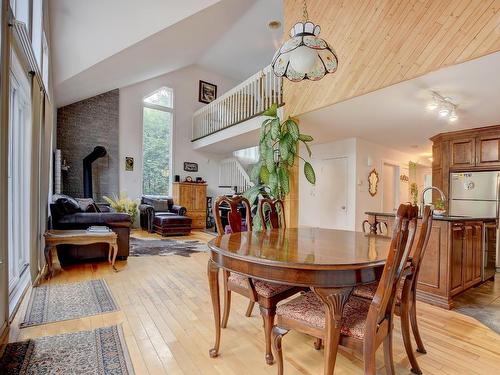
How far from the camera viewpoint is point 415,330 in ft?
6.33

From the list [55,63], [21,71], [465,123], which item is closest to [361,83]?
[465,123]

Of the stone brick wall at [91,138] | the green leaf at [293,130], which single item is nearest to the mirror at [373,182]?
the green leaf at [293,130]

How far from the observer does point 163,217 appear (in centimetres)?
647

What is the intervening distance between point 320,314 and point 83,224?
374 centimetres

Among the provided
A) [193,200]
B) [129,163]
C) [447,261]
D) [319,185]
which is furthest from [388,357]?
[129,163]

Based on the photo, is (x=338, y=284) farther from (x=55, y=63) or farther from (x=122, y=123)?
(x=122, y=123)

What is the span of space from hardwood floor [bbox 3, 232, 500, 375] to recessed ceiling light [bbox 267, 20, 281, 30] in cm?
587

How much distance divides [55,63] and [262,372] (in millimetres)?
5896

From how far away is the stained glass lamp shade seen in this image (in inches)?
76.0

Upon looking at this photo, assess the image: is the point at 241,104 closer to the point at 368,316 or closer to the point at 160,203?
the point at 160,203

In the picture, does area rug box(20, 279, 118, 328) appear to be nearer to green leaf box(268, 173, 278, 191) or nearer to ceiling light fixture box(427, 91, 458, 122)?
green leaf box(268, 173, 278, 191)

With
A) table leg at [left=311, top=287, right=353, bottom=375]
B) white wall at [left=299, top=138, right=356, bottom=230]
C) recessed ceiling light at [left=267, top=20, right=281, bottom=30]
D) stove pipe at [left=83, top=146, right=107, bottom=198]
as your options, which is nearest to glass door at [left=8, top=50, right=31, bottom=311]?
table leg at [left=311, top=287, right=353, bottom=375]

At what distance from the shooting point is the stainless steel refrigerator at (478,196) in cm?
430

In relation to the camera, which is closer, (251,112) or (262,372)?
(262,372)
